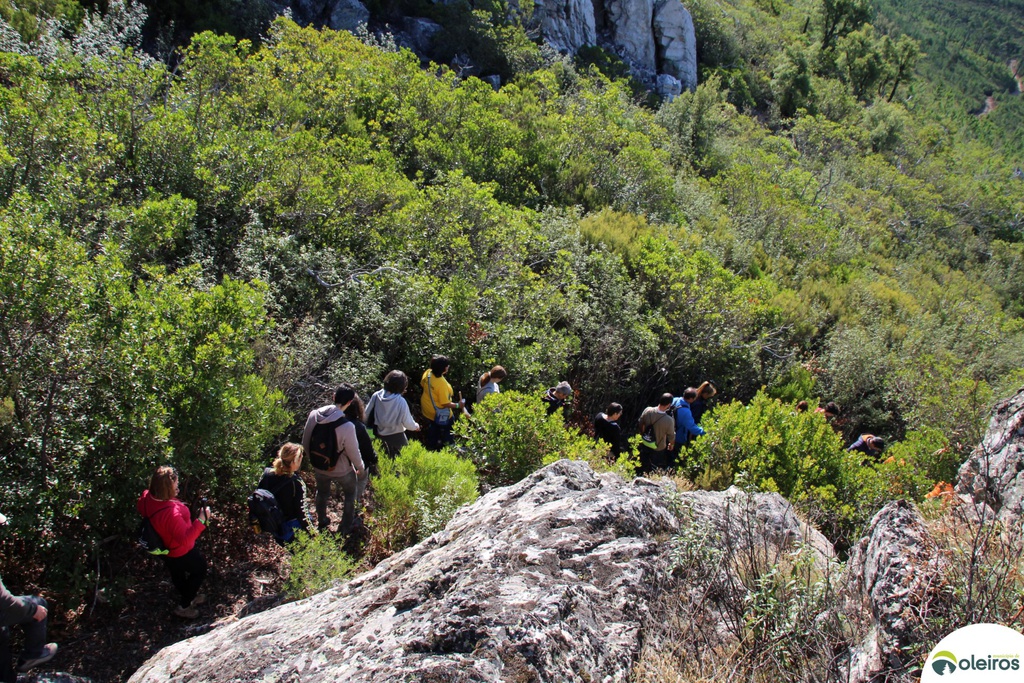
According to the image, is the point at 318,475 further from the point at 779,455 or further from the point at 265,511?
the point at 779,455

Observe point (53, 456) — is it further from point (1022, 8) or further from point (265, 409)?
point (1022, 8)

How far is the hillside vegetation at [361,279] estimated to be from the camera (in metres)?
4.89

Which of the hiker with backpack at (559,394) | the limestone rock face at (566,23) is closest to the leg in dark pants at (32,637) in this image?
the hiker with backpack at (559,394)

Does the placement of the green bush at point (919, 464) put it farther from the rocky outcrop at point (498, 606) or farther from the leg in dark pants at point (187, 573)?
the leg in dark pants at point (187, 573)

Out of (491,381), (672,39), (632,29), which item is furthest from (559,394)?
(672,39)

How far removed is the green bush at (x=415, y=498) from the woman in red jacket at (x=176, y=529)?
1529 mm

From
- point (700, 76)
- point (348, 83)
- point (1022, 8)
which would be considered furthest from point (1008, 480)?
point (1022, 8)

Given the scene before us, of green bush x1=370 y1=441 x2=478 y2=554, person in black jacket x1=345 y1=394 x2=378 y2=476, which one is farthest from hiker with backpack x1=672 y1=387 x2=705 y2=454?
person in black jacket x1=345 y1=394 x2=378 y2=476

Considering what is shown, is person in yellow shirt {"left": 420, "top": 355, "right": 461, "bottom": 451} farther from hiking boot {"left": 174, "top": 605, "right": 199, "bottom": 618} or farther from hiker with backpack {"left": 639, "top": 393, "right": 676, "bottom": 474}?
hiking boot {"left": 174, "top": 605, "right": 199, "bottom": 618}

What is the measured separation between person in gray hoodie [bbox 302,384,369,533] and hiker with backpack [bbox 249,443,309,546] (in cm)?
40

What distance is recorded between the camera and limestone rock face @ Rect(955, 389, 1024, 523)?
19.7 ft

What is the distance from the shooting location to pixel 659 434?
8438 mm

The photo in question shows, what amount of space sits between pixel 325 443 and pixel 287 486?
1.73 feet

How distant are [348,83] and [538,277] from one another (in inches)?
328
